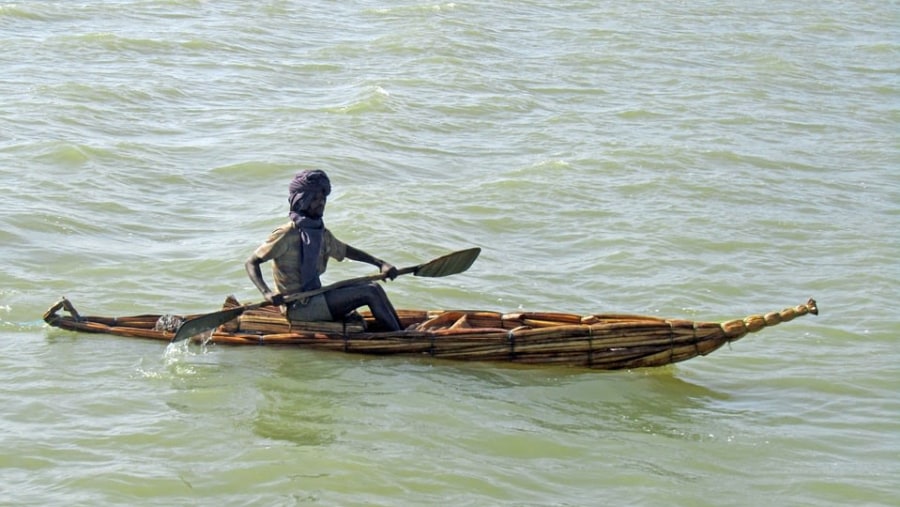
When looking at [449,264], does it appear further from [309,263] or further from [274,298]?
[274,298]

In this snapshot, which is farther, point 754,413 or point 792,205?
point 792,205

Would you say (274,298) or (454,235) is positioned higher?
(274,298)

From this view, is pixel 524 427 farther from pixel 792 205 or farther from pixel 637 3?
pixel 637 3

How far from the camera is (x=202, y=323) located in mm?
8391

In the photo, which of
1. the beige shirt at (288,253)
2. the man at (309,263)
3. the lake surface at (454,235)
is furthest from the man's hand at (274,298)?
the lake surface at (454,235)

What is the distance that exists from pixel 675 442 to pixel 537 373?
46.1 inches

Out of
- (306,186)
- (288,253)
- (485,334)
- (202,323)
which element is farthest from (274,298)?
(485,334)

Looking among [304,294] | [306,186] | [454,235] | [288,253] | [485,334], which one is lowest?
[454,235]

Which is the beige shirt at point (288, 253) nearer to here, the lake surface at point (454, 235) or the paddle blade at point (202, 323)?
the paddle blade at point (202, 323)

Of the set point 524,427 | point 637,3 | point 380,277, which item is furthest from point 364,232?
point 637,3

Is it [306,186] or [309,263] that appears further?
[309,263]

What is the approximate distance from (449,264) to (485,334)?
1.92 ft

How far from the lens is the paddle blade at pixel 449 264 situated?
8.68 meters

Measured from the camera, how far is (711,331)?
814 centimetres
